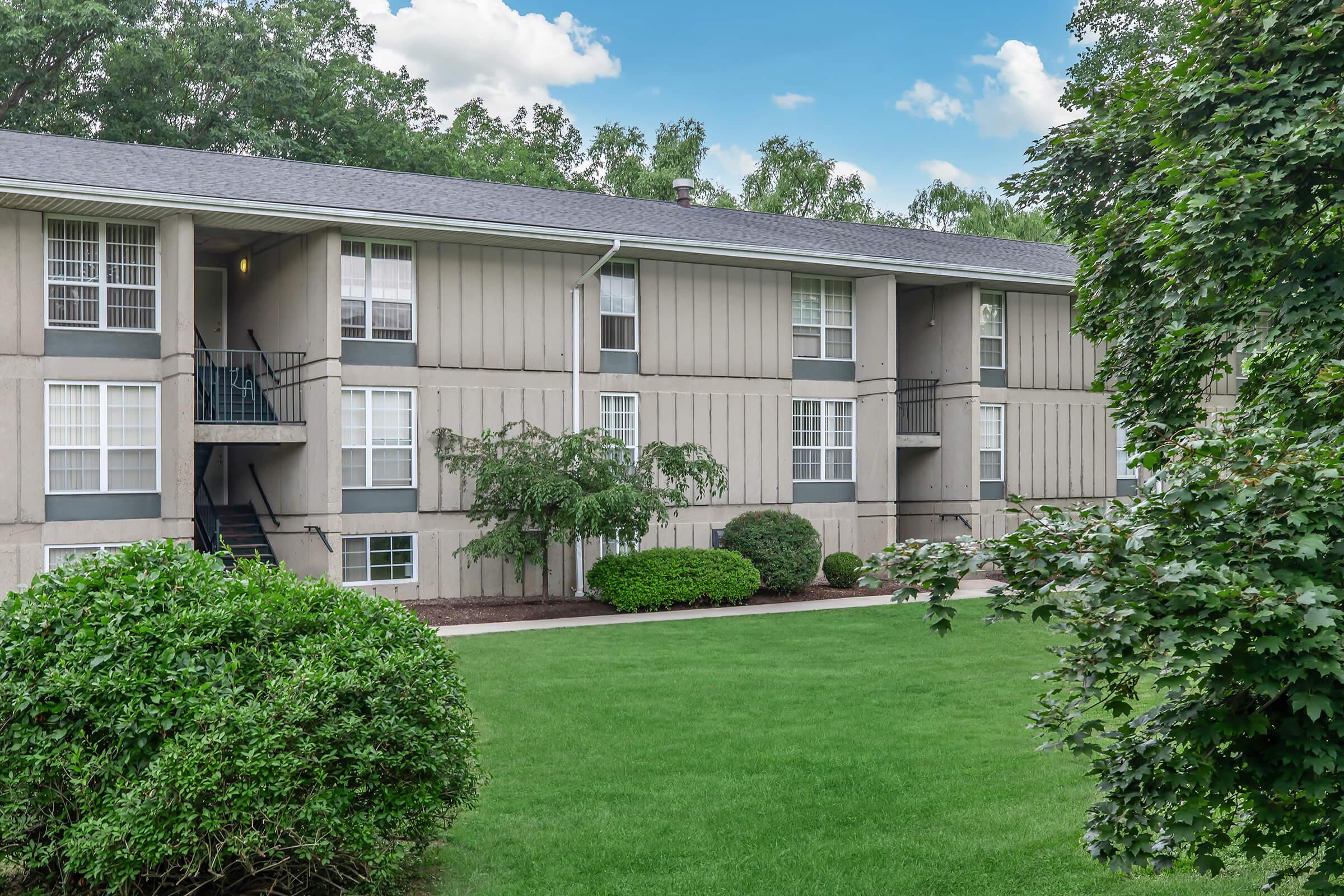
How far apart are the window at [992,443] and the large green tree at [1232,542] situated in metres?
17.6

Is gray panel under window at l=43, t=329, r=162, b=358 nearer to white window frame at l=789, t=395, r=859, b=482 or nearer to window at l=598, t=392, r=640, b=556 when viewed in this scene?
window at l=598, t=392, r=640, b=556

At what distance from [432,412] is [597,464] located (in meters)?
2.99

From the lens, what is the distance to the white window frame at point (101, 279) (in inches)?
646

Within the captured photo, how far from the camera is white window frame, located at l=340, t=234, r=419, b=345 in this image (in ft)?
59.5

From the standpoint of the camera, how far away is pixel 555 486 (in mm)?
16828

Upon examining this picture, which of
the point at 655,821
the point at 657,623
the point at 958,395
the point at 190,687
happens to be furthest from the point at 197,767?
the point at 958,395

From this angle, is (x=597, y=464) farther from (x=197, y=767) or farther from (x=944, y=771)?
(x=197, y=767)

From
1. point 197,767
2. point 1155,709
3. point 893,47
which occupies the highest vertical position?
point 893,47

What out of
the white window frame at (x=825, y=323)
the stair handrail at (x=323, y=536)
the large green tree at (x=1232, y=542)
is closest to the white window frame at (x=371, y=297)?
the stair handrail at (x=323, y=536)

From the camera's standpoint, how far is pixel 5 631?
5.54 meters

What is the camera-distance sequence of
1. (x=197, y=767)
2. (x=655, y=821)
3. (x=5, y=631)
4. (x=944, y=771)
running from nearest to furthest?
(x=197, y=767), (x=5, y=631), (x=655, y=821), (x=944, y=771)

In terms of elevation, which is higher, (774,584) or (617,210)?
(617,210)

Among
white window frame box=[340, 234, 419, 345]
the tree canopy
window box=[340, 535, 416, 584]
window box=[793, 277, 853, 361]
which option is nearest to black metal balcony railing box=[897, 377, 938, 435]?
window box=[793, 277, 853, 361]

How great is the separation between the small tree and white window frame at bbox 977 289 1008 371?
7949 mm
